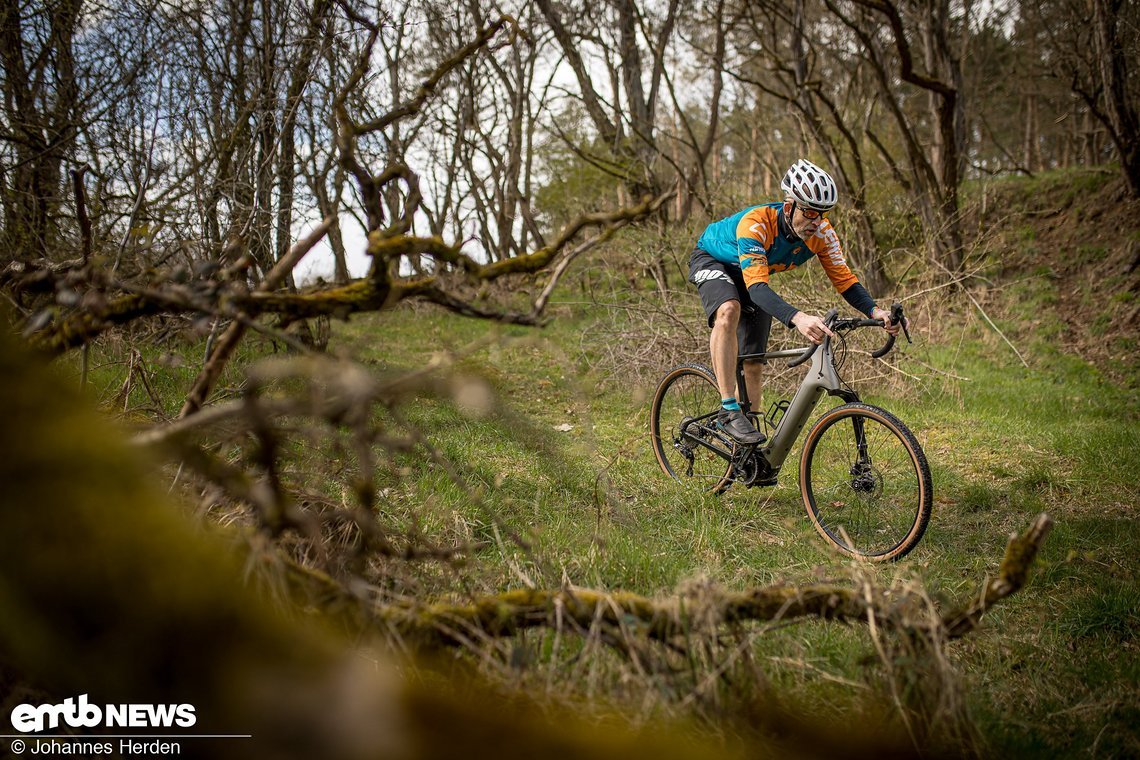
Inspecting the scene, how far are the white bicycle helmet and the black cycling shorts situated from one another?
72 centimetres

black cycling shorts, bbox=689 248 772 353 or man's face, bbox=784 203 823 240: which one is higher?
man's face, bbox=784 203 823 240

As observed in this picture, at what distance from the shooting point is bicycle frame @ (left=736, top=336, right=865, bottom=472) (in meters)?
4.10

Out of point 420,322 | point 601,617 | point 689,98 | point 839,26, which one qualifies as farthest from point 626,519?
point 689,98

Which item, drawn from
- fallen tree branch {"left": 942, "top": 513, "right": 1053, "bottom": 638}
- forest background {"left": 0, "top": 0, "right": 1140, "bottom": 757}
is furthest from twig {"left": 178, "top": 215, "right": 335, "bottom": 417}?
fallen tree branch {"left": 942, "top": 513, "right": 1053, "bottom": 638}

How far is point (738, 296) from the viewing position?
15.4ft

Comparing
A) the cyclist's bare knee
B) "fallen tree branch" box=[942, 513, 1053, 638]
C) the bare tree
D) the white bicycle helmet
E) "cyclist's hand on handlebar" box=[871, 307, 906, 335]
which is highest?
the bare tree

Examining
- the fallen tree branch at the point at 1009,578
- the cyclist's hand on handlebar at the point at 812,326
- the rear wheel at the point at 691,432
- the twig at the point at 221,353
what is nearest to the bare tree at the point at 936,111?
the rear wheel at the point at 691,432

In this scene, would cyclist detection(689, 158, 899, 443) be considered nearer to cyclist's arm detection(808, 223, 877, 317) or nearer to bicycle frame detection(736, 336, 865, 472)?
cyclist's arm detection(808, 223, 877, 317)

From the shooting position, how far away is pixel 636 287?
30.0 feet

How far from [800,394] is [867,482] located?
A: 0.66 m

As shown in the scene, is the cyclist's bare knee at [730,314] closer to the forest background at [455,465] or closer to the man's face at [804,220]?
the man's face at [804,220]

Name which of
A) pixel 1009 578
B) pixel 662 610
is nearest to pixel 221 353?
pixel 662 610

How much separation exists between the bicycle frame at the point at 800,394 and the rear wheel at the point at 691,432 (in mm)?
310

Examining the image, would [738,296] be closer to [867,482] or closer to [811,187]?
[811,187]
